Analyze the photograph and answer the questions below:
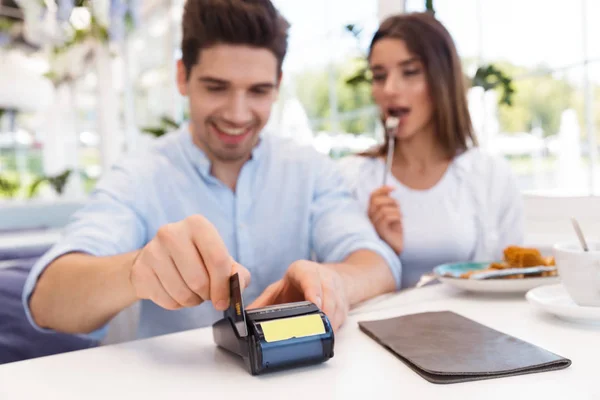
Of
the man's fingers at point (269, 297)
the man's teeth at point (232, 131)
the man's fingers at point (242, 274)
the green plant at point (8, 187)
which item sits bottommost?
the man's fingers at point (269, 297)

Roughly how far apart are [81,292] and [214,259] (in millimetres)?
321

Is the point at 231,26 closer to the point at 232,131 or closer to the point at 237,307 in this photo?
the point at 232,131

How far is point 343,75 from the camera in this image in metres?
3.57

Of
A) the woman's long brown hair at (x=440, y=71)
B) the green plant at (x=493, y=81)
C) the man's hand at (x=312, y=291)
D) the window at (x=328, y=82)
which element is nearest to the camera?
the man's hand at (x=312, y=291)

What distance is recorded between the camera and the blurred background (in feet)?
6.91

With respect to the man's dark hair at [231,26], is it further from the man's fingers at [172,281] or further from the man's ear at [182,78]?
the man's fingers at [172,281]

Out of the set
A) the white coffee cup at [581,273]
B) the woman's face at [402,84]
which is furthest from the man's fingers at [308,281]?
the woman's face at [402,84]

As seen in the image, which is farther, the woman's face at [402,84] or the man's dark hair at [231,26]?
the woman's face at [402,84]

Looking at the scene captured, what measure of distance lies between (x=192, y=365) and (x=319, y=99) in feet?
10.8

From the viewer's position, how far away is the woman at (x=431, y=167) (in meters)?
1.54

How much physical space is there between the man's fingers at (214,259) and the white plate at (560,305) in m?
0.43

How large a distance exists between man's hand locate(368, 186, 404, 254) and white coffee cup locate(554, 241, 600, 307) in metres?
0.66

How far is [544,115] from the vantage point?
2.34m

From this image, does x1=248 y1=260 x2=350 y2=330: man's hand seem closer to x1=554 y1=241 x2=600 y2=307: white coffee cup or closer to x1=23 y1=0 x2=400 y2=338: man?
x1=23 y1=0 x2=400 y2=338: man
